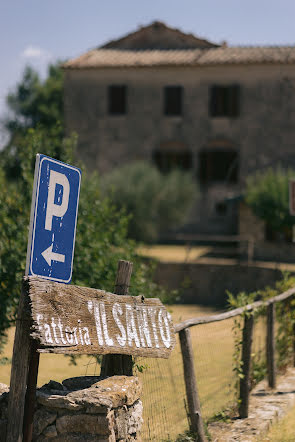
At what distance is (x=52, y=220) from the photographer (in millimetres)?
3615

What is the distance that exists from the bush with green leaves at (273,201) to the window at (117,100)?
8.58 m

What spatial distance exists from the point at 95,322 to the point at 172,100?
84.3 ft

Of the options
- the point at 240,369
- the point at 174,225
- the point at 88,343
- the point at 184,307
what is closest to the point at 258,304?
the point at 240,369

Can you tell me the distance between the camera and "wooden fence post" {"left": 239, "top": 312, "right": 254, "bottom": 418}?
6109mm

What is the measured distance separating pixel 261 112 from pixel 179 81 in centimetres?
390

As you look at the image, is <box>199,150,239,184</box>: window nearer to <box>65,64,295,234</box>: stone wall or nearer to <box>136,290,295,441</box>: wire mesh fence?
<box>65,64,295,234</box>: stone wall

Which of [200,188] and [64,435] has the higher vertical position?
[200,188]

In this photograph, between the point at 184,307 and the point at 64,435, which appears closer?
the point at 64,435

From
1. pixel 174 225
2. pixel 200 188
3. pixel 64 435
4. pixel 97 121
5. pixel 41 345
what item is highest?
pixel 97 121

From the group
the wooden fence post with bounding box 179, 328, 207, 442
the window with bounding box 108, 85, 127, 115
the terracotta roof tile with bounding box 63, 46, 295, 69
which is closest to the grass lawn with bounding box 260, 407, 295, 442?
the wooden fence post with bounding box 179, 328, 207, 442

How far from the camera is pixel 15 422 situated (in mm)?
3592

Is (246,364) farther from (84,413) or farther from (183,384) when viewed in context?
(84,413)

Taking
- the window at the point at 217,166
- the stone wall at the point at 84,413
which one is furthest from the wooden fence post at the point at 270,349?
the window at the point at 217,166

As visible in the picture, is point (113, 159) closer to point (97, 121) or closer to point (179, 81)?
point (97, 121)
